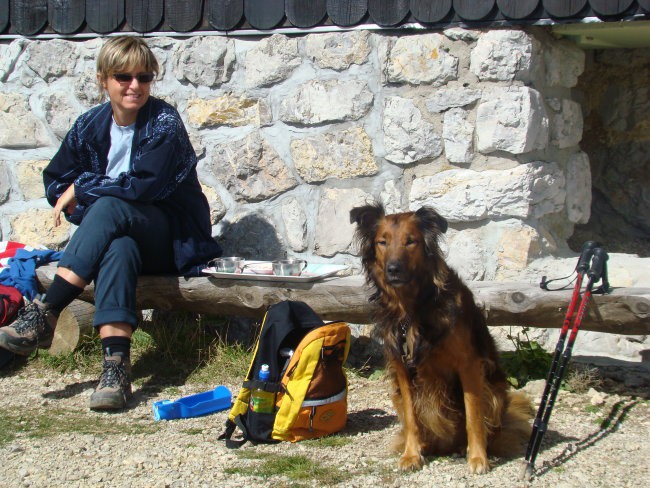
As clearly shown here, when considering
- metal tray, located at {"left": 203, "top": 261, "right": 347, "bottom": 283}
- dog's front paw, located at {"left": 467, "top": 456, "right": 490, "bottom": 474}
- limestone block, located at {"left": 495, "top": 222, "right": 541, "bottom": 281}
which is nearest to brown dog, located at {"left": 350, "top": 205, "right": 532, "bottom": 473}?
dog's front paw, located at {"left": 467, "top": 456, "right": 490, "bottom": 474}

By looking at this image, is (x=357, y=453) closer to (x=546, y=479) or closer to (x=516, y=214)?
(x=546, y=479)

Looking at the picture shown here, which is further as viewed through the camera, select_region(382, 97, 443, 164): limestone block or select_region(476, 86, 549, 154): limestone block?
select_region(382, 97, 443, 164): limestone block

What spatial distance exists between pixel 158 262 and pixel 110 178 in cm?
59

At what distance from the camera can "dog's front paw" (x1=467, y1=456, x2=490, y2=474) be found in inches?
136

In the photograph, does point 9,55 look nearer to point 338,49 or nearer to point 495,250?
point 338,49

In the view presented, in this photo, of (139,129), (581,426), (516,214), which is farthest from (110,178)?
(581,426)

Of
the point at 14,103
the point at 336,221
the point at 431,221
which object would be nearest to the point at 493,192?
the point at 336,221

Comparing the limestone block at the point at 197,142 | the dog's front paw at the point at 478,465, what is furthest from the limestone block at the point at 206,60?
the dog's front paw at the point at 478,465

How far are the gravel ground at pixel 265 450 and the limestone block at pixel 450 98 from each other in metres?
1.70

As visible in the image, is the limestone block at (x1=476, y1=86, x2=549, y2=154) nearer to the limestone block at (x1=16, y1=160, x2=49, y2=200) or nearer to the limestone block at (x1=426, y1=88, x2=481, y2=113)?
the limestone block at (x1=426, y1=88, x2=481, y2=113)

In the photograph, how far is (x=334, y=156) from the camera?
530cm

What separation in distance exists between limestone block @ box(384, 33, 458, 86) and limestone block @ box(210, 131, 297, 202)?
0.94 m

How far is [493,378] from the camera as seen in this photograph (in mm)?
3725

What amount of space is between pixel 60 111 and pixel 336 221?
7.40ft
